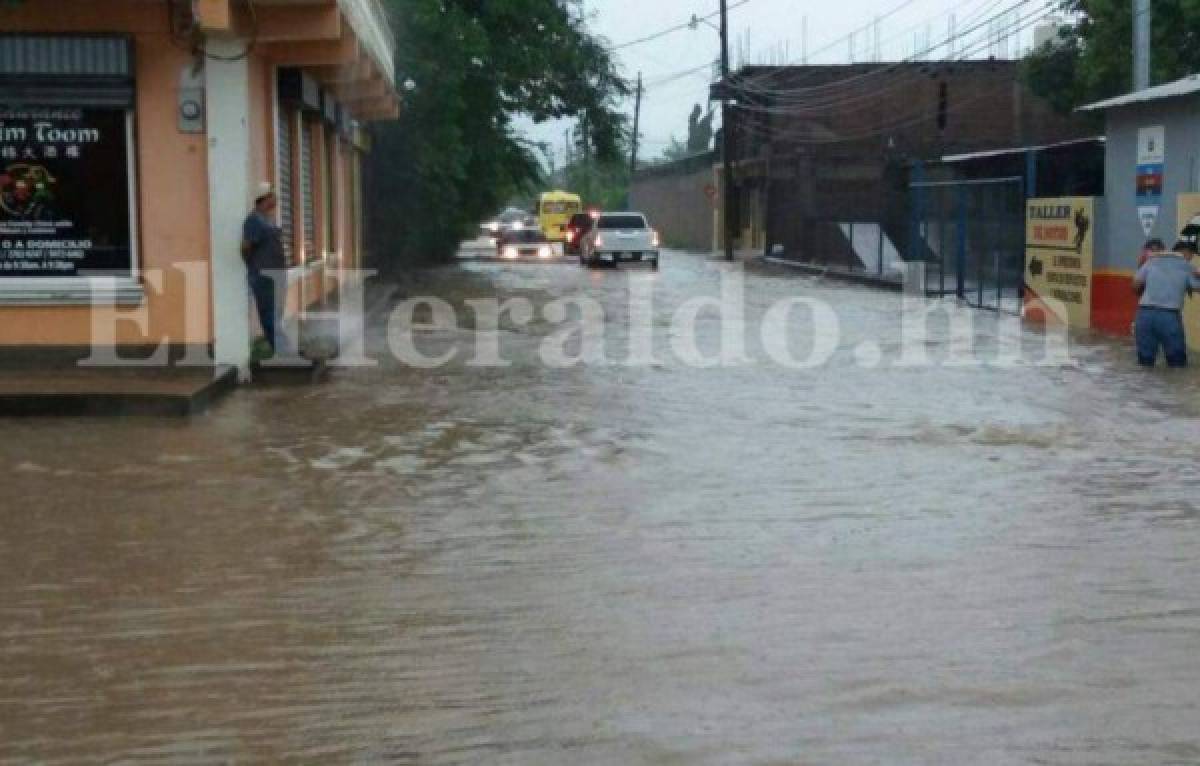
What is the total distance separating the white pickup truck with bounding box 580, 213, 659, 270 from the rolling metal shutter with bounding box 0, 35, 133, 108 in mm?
32688

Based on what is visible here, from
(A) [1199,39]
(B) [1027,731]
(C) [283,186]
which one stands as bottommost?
(B) [1027,731]

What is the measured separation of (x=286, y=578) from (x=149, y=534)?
4.61ft

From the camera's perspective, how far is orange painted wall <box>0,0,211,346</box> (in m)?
16.0

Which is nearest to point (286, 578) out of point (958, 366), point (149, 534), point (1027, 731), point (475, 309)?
point (149, 534)

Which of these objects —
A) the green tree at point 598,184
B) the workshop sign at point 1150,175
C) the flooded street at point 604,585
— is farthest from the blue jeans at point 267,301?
the green tree at point 598,184

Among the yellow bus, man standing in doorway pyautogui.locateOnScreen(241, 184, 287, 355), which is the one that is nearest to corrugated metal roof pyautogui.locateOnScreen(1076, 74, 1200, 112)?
man standing in doorway pyautogui.locateOnScreen(241, 184, 287, 355)

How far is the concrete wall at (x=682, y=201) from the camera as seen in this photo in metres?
75.9

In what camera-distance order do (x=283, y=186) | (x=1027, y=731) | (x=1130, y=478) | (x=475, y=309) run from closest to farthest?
(x=1027, y=731) < (x=1130, y=478) < (x=283, y=186) < (x=475, y=309)

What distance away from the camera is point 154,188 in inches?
644

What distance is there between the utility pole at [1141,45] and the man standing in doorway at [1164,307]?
1240cm

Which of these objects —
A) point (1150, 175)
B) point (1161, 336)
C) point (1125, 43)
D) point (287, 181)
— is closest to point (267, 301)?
point (287, 181)

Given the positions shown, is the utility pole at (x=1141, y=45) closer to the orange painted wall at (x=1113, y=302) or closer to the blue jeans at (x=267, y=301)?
the orange painted wall at (x=1113, y=302)

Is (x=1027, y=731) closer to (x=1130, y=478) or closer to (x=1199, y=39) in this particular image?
(x=1130, y=478)

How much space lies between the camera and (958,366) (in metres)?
18.6
